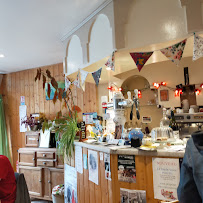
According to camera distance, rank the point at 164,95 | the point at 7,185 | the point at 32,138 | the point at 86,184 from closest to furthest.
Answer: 1. the point at 86,184
2. the point at 7,185
3. the point at 164,95
4. the point at 32,138

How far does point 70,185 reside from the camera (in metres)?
2.95

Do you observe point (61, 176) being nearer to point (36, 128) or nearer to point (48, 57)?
point (36, 128)

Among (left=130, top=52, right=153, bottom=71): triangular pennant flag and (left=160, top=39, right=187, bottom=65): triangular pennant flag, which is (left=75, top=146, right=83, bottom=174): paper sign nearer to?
(left=130, top=52, right=153, bottom=71): triangular pennant flag

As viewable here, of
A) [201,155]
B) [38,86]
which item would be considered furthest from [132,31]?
[38,86]

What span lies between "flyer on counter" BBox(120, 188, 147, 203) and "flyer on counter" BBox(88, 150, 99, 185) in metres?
0.37

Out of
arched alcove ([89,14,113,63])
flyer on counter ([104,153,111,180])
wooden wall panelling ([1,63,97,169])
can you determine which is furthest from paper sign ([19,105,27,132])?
flyer on counter ([104,153,111,180])

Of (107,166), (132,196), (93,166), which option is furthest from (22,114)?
(132,196)

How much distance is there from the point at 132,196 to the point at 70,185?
1253 millimetres

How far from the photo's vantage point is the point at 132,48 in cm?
237

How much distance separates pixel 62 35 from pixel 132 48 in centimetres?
143

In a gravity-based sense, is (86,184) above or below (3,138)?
below

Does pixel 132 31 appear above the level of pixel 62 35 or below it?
below

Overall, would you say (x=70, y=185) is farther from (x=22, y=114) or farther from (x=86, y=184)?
(x=22, y=114)

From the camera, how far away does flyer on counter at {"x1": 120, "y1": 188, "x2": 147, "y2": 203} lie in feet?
6.28
